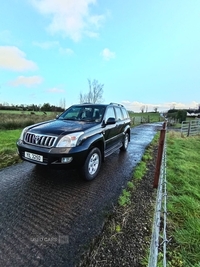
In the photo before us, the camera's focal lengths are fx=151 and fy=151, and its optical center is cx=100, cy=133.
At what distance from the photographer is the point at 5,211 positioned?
7.74 ft

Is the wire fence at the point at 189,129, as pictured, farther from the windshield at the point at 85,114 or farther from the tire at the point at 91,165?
the tire at the point at 91,165

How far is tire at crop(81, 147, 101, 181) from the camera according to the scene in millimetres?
3176

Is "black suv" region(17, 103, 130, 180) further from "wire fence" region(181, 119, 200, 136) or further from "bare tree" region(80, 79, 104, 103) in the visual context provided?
"bare tree" region(80, 79, 104, 103)

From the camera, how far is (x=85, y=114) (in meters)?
4.35

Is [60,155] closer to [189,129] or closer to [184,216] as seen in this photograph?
[184,216]

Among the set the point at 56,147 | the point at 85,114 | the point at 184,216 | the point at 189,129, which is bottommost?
the point at 184,216

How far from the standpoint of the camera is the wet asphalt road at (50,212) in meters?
1.71

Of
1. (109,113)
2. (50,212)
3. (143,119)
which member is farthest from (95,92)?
(50,212)

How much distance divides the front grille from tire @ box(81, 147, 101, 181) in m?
0.80

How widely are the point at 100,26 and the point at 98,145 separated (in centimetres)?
1056

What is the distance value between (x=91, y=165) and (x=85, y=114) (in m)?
1.60

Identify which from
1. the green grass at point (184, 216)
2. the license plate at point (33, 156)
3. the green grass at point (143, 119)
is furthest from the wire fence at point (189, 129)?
the license plate at point (33, 156)

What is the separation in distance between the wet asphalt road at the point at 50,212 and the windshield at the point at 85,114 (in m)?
1.48

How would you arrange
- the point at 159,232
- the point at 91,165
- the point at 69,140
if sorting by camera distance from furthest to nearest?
the point at 91,165, the point at 69,140, the point at 159,232
